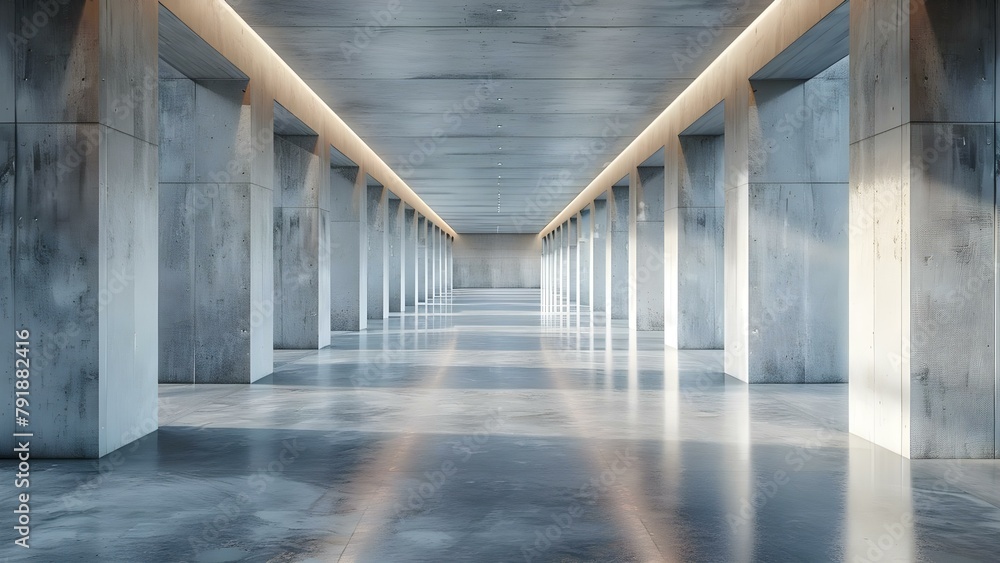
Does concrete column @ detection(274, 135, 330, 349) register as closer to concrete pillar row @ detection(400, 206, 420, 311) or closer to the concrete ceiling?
the concrete ceiling

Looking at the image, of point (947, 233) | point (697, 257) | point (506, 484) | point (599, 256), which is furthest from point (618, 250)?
point (506, 484)

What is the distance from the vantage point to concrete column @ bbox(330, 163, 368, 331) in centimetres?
2480

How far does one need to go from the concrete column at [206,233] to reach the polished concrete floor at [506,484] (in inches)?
47.6

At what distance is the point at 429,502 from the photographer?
6648 mm

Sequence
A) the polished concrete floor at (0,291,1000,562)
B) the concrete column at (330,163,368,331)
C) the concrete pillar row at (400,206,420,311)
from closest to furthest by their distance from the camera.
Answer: the polished concrete floor at (0,291,1000,562)
the concrete column at (330,163,368,331)
the concrete pillar row at (400,206,420,311)

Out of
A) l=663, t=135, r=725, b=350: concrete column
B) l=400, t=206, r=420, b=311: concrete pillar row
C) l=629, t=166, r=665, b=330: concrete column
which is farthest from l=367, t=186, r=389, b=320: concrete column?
l=663, t=135, r=725, b=350: concrete column

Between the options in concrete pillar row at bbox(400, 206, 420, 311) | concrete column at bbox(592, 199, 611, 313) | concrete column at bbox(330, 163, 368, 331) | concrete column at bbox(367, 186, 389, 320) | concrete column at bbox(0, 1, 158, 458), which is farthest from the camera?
concrete pillar row at bbox(400, 206, 420, 311)

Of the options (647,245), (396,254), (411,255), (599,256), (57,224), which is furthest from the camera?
(411,255)

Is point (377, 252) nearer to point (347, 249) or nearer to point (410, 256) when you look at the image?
point (347, 249)

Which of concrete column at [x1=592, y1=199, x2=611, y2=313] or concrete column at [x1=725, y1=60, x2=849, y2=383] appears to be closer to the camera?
concrete column at [x1=725, y1=60, x2=849, y2=383]

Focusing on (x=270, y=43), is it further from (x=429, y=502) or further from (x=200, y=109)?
(x=429, y=502)

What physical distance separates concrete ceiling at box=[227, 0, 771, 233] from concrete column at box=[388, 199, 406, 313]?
11.4m

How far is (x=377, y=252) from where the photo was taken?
31312 mm

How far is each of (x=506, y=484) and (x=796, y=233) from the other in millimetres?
9059
